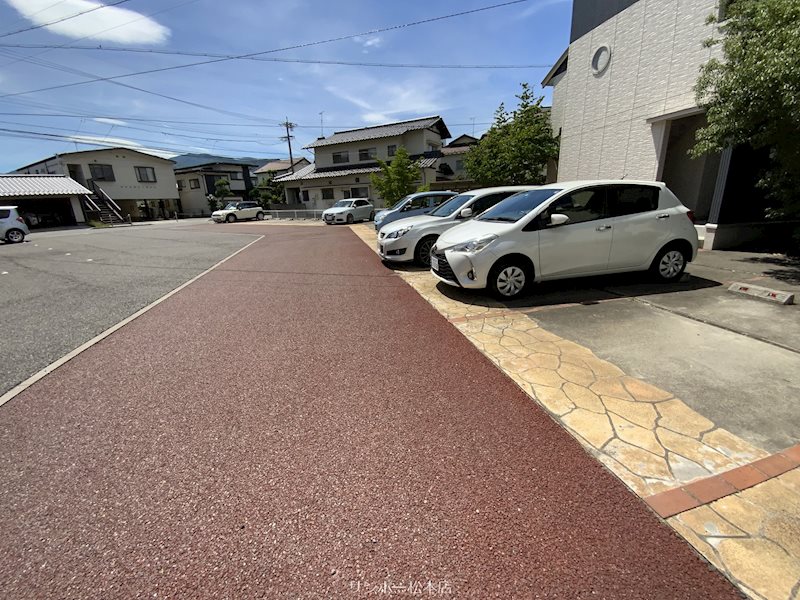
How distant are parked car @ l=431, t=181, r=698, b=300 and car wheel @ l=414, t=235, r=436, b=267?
2.32m

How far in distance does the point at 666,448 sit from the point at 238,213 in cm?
3136

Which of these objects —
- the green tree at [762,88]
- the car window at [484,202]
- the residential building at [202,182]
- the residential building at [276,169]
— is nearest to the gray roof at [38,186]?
the residential building at [202,182]

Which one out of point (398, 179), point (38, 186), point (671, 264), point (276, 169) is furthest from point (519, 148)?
point (276, 169)

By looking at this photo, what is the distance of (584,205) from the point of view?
17.2ft

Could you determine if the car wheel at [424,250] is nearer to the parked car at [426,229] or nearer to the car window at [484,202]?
the parked car at [426,229]

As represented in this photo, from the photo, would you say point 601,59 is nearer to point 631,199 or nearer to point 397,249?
point 631,199

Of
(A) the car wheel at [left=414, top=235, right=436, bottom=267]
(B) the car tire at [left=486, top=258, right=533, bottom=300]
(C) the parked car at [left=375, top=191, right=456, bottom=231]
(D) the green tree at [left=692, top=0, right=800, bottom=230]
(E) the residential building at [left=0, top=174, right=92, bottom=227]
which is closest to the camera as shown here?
(D) the green tree at [left=692, top=0, right=800, bottom=230]

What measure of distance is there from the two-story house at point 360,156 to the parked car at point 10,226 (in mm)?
18341

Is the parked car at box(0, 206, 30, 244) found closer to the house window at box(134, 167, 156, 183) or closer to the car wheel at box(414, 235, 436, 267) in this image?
the house window at box(134, 167, 156, 183)

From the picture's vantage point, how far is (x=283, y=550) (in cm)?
175

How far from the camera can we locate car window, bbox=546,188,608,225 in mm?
5195

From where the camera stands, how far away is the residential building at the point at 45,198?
25.4 metres

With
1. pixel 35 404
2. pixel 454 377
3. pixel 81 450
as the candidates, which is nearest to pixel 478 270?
pixel 454 377

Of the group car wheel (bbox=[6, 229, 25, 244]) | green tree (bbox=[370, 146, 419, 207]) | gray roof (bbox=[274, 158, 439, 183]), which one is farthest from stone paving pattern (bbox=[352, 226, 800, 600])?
gray roof (bbox=[274, 158, 439, 183])
